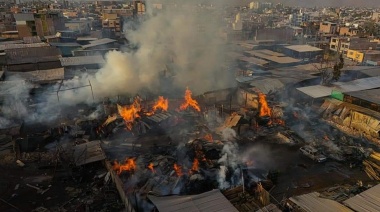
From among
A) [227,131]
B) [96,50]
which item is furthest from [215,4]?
[227,131]

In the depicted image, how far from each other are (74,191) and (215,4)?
29.3 m

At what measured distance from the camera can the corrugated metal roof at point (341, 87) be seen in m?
24.4

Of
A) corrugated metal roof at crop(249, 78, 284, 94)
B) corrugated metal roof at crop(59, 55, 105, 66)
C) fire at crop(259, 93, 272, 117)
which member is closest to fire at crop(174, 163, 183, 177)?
fire at crop(259, 93, 272, 117)

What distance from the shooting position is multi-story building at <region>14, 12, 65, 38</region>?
4575 cm

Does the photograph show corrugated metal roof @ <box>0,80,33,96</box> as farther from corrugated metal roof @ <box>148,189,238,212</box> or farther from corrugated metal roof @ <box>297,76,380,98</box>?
corrugated metal roof @ <box>297,76,380,98</box>

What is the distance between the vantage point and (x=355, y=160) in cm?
1653

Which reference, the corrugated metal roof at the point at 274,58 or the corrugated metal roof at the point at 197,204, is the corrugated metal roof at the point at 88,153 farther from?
the corrugated metal roof at the point at 274,58

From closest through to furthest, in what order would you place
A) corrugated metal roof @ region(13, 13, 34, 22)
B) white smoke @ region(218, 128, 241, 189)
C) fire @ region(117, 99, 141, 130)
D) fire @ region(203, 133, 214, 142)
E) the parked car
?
white smoke @ region(218, 128, 241, 189)
the parked car
fire @ region(203, 133, 214, 142)
fire @ region(117, 99, 141, 130)
corrugated metal roof @ region(13, 13, 34, 22)

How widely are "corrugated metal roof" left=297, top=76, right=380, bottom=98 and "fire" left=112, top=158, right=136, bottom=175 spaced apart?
54.1 ft

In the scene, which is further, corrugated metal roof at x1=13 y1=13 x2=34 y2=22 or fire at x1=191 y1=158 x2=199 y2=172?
corrugated metal roof at x1=13 y1=13 x2=34 y2=22

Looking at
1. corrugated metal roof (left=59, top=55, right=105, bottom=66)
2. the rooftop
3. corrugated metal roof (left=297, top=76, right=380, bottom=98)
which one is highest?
corrugated metal roof (left=59, top=55, right=105, bottom=66)

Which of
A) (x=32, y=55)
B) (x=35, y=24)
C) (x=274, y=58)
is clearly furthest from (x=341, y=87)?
(x=35, y=24)

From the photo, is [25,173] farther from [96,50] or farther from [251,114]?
[96,50]

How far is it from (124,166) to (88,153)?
231cm
